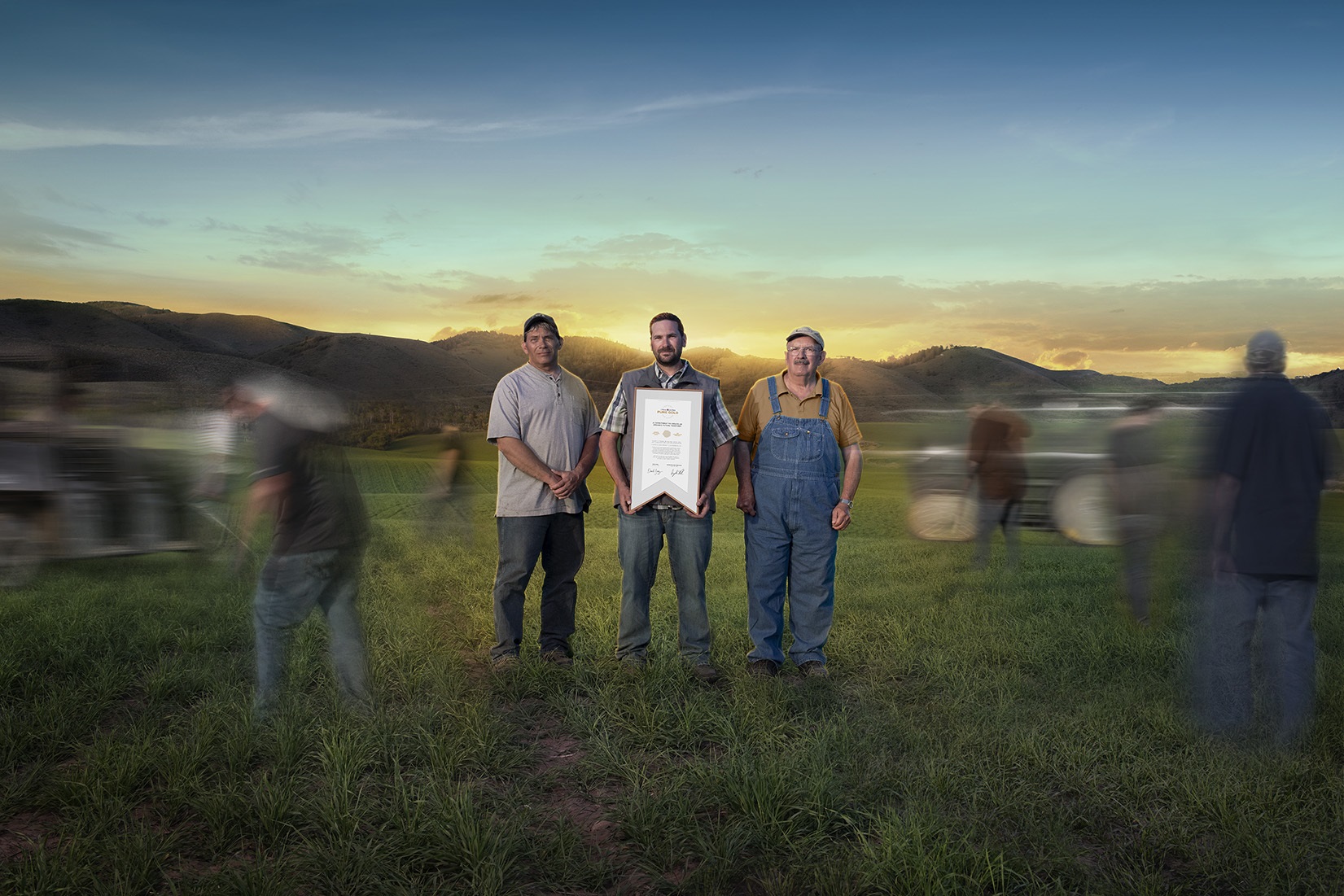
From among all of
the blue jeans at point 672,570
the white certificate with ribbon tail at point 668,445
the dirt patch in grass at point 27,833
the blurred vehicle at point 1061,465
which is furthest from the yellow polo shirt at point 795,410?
the blurred vehicle at point 1061,465

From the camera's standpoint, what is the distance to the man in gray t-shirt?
5.36m

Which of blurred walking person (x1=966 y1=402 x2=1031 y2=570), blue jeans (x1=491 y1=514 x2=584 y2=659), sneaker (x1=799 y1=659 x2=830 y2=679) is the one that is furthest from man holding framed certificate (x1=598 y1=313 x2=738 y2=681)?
blurred walking person (x1=966 y1=402 x2=1031 y2=570)

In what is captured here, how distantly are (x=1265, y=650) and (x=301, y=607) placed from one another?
5.23 m

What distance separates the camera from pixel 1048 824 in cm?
346

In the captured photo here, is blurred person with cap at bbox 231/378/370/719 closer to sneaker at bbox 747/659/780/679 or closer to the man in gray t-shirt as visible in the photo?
the man in gray t-shirt

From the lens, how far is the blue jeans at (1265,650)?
4.21 metres

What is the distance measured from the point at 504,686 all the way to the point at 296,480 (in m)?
1.91

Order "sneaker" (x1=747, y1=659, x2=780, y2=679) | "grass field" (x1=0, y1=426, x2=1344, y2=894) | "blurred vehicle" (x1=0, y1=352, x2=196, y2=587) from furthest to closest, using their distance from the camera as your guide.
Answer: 1. "blurred vehicle" (x1=0, y1=352, x2=196, y2=587)
2. "sneaker" (x1=747, y1=659, x2=780, y2=679)
3. "grass field" (x1=0, y1=426, x2=1344, y2=894)

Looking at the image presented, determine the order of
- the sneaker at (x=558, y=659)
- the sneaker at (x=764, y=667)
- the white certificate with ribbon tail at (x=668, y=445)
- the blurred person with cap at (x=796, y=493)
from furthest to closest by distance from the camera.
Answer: the sneaker at (x=558, y=659)
the sneaker at (x=764, y=667)
the blurred person with cap at (x=796, y=493)
the white certificate with ribbon tail at (x=668, y=445)

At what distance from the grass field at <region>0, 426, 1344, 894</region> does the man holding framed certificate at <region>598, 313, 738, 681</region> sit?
316mm

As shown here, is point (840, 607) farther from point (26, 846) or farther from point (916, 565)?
point (26, 846)

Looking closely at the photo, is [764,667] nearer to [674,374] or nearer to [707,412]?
[707,412]

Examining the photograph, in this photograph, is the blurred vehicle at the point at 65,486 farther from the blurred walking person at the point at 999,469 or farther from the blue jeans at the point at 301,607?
the blurred walking person at the point at 999,469

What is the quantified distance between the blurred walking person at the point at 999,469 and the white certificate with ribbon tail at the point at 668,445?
5.36 meters
